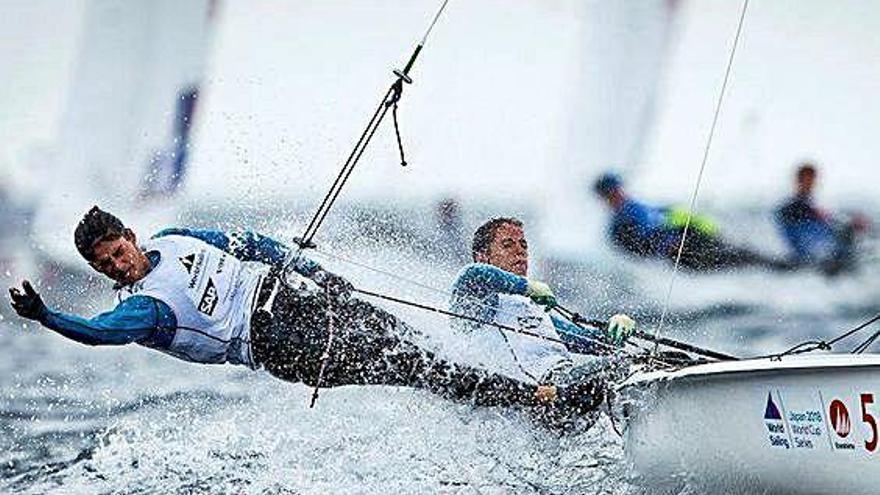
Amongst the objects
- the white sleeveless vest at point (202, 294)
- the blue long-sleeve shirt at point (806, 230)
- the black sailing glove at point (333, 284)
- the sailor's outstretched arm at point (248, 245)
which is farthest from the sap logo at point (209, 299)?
the blue long-sleeve shirt at point (806, 230)

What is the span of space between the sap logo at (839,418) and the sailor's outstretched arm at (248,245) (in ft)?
4.03

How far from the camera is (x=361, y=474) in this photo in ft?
8.69

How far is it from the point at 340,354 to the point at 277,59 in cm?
76

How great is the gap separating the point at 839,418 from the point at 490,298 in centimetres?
119

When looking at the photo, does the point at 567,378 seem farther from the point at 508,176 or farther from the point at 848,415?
Answer: the point at 848,415

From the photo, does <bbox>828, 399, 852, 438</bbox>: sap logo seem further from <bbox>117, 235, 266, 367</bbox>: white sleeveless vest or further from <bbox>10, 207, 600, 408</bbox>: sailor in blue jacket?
<bbox>117, 235, 266, 367</bbox>: white sleeveless vest

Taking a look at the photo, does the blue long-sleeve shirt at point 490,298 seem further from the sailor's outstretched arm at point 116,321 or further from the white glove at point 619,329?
the sailor's outstretched arm at point 116,321

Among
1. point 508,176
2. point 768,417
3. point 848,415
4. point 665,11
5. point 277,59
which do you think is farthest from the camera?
point 665,11

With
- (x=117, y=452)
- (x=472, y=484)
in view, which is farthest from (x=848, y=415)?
(x=117, y=452)

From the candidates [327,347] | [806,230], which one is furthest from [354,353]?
[806,230]

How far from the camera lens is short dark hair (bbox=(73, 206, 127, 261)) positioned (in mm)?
2652

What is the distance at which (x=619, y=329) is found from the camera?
3.01 metres

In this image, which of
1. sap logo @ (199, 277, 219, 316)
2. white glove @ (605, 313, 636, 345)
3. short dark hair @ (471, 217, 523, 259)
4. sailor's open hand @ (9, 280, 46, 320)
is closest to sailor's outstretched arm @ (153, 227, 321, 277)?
sap logo @ (199, 277, 219, 316)

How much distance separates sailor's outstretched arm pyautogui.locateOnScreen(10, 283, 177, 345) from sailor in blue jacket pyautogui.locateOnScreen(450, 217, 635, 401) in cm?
72
